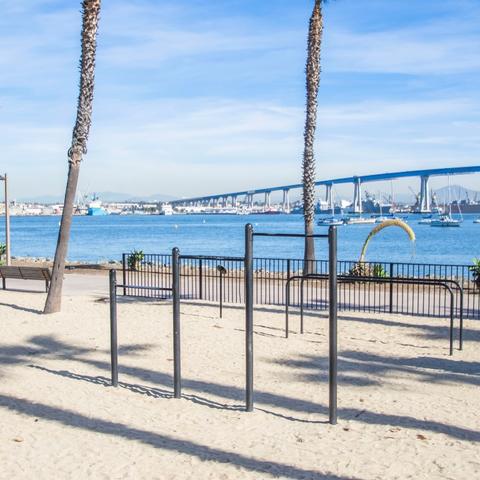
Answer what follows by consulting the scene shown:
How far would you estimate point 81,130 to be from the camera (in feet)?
51.5

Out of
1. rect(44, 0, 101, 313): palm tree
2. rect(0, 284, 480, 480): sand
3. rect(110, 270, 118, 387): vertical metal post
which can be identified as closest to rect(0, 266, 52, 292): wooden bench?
rect(44, 0, 101, 313): palm tree

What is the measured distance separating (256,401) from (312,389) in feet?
2.97

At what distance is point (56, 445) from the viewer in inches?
283

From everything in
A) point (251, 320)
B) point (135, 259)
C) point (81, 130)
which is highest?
point (81, 130)

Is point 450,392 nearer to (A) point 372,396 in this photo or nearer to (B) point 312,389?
(A) point 372,396

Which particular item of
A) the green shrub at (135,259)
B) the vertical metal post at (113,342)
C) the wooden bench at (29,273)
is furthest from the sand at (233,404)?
the green shrub at (135,259)

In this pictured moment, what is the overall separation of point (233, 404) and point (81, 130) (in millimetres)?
8675

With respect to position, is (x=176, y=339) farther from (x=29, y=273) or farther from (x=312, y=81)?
(x=312, y=81)

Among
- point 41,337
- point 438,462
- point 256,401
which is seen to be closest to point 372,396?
point 256,401

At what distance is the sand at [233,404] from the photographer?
6.66 metres

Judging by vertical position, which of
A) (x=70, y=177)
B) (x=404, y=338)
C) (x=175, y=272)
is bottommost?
(x=404, y=338)

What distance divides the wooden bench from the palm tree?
2726 mm

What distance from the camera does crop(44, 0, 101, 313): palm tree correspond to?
50.8ft

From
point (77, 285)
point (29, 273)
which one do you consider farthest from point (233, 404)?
point (77, 285)
